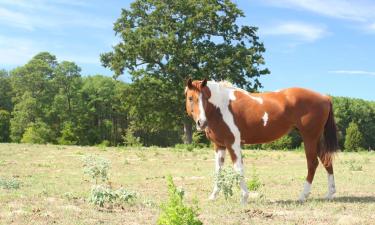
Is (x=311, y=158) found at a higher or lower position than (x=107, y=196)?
higher

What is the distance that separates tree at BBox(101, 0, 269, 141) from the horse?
28.3 meters

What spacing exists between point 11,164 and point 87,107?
53852 mm

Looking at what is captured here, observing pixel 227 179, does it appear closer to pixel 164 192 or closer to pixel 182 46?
pixel 164 192

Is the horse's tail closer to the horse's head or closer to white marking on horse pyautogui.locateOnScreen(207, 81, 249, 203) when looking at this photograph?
white marking on horse pyautogui.locateOnScreen(207, 81, 249, 203)

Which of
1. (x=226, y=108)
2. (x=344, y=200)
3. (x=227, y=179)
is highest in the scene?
(x=226, y=108)

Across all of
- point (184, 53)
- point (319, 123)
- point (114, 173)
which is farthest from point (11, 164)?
point (184, 53)

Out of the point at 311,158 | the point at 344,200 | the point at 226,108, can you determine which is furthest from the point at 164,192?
the point at 344,200

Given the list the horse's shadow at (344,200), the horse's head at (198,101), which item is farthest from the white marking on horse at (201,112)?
the horse's shadow at (344,200)

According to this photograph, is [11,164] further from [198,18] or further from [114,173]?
[198,18]

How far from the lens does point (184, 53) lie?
3912 cm

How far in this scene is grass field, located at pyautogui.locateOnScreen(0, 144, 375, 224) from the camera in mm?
7820

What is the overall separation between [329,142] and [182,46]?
30.4 meters

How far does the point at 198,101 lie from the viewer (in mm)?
9469

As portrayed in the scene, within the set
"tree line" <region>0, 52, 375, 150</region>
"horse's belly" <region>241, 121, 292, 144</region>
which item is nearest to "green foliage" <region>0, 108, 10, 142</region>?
"tree line" <region>0, 52, 375, 150</region>
